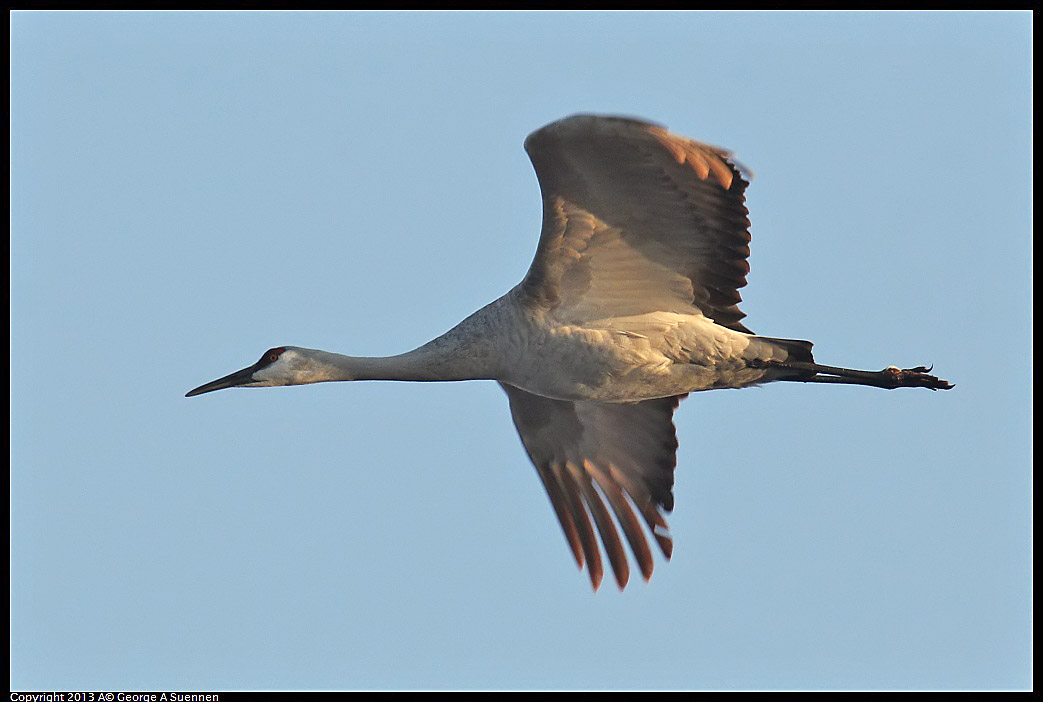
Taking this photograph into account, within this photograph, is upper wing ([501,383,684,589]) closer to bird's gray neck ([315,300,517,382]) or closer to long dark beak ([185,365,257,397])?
bird's gray neck ([315,300,517,382])

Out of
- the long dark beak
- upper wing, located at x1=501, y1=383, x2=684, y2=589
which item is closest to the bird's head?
the long dark beak

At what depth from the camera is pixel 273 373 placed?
11.1 meters

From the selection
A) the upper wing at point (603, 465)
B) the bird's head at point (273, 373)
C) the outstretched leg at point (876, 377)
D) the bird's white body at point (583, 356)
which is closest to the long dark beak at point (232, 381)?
the bird's head at point (273, 373)

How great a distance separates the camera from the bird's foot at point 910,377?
1154 centimetres

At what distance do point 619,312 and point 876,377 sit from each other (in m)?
2.27

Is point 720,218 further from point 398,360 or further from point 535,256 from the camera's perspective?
point 398,360

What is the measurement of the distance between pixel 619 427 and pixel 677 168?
3167 mm

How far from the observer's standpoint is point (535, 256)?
1043 centimetres

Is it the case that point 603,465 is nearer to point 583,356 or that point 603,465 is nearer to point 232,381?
point 583,356

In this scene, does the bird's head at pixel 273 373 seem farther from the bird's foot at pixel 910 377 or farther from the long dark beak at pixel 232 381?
the bird's foot at pixel 910 377

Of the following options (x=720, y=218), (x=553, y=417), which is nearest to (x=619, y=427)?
(x=553, y=417)

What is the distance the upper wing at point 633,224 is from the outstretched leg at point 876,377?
2.27 feet

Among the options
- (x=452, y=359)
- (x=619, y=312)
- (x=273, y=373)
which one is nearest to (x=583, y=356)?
(x=619, y=312)

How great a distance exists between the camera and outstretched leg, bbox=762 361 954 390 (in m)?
11.2
